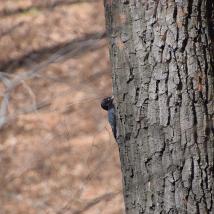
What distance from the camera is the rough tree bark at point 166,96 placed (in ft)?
8.78

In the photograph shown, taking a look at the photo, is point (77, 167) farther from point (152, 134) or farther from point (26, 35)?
point (152, 134)

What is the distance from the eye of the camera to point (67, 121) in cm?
668

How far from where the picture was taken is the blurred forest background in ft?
19.8

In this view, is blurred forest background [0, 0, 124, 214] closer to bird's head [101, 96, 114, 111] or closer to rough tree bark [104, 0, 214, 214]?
bird's head [101, 96, 114, 111]

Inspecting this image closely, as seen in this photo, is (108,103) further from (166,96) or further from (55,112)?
(55,112)

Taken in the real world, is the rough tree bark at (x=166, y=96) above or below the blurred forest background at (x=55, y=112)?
above

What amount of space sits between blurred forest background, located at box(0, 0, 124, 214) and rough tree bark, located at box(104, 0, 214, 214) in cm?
277

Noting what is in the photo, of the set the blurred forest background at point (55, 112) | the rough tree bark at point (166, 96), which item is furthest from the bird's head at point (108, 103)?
the blurred forest background at point (55, 112)

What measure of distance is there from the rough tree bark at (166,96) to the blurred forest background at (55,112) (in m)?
2.77


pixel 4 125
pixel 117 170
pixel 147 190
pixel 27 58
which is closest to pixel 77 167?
pixel 117 170

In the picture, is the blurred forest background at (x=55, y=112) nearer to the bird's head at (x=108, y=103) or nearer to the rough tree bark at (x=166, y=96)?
the bird's head at (x=108, y=103)

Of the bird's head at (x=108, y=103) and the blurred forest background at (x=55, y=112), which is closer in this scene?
A: the bird's head at (x=108, y=103)

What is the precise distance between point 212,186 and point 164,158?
24cm

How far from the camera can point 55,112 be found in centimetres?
688
